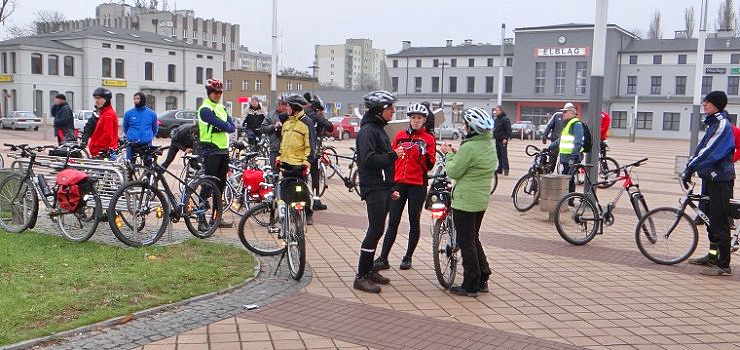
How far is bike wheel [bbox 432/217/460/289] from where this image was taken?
6379 millimetres

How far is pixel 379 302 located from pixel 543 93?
230ft

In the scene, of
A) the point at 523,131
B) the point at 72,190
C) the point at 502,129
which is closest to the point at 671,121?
the point at 523,131

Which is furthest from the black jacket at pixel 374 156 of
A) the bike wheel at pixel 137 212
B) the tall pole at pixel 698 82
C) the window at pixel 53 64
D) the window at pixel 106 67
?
the window at pixel 106 67

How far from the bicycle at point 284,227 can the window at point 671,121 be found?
66533mm

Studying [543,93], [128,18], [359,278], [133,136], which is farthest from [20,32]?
[359,278]

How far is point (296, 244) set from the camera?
6.43 metres

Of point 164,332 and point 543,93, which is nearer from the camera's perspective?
point 164,332

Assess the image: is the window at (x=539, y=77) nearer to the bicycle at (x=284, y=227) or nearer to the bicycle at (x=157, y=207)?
the bicycle at (x=157, y=207)

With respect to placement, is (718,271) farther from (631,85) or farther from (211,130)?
(631,85)

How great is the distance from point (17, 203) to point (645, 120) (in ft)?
224

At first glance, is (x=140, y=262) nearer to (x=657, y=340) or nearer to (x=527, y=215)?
(x=657, y=340)

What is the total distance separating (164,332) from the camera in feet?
16.2

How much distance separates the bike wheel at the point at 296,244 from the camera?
6336mm

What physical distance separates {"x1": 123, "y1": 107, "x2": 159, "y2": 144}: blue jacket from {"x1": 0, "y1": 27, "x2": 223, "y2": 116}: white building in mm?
45483
